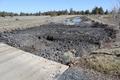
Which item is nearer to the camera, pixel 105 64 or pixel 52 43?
pixel 105 64

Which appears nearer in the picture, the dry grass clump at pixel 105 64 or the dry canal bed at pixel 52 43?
the dry grass clump at pixel 105 64

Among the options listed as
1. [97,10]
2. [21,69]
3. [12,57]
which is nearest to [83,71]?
[21,69]

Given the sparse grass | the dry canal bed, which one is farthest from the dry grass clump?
the dry canal bed

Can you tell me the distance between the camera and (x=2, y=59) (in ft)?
29.5

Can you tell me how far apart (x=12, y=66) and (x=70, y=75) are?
227 centimetres

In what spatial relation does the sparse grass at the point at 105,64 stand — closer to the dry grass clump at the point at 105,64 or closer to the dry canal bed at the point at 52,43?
the dry grass clump at the point at 105,64

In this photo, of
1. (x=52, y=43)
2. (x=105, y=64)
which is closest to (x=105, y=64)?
(x=105, y=64)

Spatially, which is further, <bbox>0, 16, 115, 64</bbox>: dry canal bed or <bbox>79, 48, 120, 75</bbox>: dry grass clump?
<bbox>0, 16, 115, 64</bbox>: dry canal bed

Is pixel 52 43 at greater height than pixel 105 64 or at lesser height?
greater

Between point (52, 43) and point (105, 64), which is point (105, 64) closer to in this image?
point (105, 64)

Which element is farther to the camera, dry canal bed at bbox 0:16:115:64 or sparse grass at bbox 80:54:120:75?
dry canal bed at bbox 0:16:115:64

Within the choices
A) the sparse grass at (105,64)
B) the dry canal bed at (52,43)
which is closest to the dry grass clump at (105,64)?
the sparse grass at (105,64)

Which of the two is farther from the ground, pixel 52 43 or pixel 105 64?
pixel 52 43

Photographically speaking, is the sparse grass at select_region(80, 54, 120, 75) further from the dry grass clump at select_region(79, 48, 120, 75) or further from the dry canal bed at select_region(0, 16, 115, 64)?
the dry canal bed at select_region(0, 16, 115, 64)
